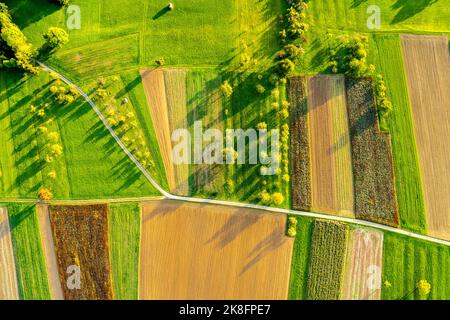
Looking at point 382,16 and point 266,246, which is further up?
point 382,16

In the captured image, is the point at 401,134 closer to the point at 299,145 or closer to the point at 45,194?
the point at 299,145

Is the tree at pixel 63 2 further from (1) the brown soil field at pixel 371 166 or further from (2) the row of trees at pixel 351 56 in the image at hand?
(1) the brown soil field at pixel 371 166

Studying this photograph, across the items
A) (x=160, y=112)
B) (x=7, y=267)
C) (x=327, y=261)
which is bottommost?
(x=327, y=261)

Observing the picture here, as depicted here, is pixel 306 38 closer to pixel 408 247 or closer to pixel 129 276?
pixel 408 247

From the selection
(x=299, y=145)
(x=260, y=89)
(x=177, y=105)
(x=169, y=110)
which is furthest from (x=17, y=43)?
(x=299, y=145)

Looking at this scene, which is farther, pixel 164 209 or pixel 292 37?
pixel 292 37

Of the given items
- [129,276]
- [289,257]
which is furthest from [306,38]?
[129,276]
